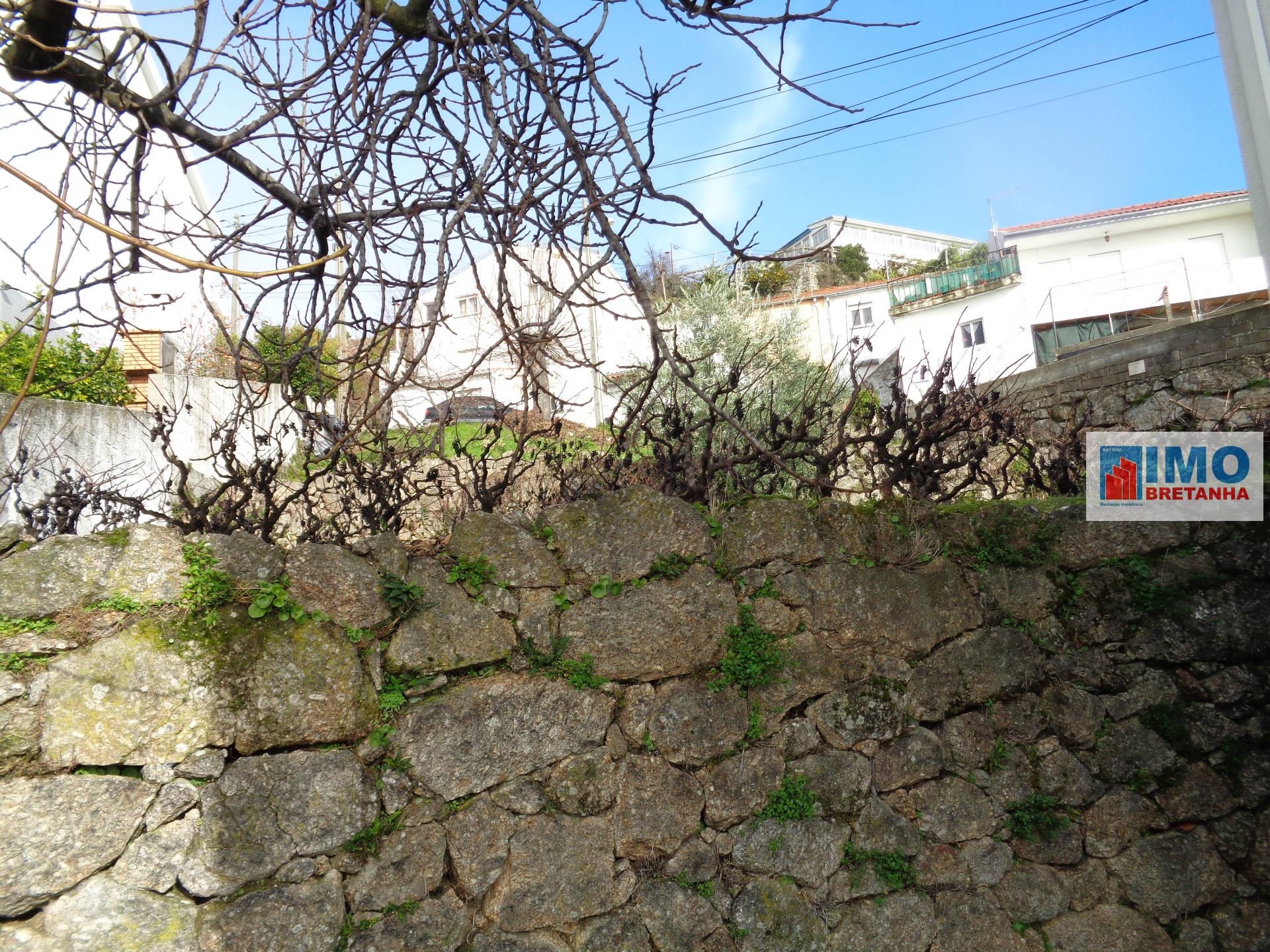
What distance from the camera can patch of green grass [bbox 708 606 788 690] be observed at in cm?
265

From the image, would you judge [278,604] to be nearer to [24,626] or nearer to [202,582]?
[202,582]

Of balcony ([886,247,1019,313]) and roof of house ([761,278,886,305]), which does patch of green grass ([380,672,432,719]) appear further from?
balcony ([886,247,1019,313])

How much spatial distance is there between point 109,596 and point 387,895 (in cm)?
110

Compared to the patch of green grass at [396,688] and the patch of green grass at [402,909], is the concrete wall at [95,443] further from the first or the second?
the patch of green grass at [402,909]

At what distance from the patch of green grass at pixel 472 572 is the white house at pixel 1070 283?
1638 centimetres

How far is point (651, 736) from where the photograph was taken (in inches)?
100

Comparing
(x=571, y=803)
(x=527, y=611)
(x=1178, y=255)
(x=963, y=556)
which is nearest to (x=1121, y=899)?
(x=963, y=556)

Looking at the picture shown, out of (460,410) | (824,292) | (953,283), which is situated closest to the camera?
(460,410)

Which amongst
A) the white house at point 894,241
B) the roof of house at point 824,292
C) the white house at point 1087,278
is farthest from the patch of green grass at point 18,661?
the white house at point 894,241

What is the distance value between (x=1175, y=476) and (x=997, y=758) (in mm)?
1573

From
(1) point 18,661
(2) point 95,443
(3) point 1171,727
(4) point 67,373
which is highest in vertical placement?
(4) point 67,373

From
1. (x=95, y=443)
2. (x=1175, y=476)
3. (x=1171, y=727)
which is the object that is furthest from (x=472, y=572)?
(x=95, y=443)

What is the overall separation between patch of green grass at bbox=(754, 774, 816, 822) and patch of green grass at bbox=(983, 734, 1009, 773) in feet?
2.40

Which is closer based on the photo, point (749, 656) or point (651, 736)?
point (651, 736)
